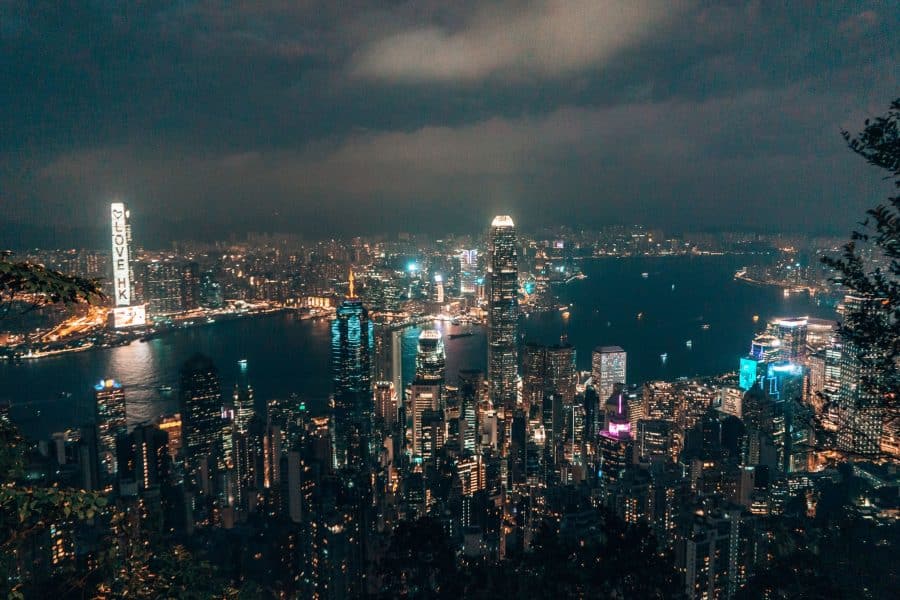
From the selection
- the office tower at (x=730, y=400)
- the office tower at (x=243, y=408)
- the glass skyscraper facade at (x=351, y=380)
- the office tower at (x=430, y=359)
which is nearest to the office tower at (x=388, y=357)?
the office tower at (x=430, y=359)

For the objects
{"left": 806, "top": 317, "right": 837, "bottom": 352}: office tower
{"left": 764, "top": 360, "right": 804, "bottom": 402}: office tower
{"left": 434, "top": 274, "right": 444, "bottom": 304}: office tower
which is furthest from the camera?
{"left": 434, "top": 274, "right": 444, "bottom": 304}: office tower

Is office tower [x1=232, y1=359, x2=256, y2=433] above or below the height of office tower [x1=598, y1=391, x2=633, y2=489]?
above

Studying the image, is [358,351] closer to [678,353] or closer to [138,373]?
[138,373]

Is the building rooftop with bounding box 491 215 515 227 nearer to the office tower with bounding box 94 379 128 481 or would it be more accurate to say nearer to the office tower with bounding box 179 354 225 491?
the office tower with bounding box 179 354 225 491

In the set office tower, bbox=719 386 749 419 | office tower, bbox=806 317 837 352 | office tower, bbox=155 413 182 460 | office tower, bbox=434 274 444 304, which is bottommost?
office tower, bbox=719 386 749 419

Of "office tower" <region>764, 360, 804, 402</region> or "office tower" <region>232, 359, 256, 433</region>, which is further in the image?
"office tower" <region>764, 360, 804, 402</region>

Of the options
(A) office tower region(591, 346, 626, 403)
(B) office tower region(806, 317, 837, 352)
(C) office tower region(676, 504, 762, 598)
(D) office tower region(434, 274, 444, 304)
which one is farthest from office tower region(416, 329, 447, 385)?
(B) office tower region(806, 317, 837, 352)

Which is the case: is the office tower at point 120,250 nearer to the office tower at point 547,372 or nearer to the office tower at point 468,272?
the office tower at point 547,372

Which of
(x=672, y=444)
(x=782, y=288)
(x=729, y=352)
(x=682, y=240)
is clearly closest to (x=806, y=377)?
(x=729, y=352)
